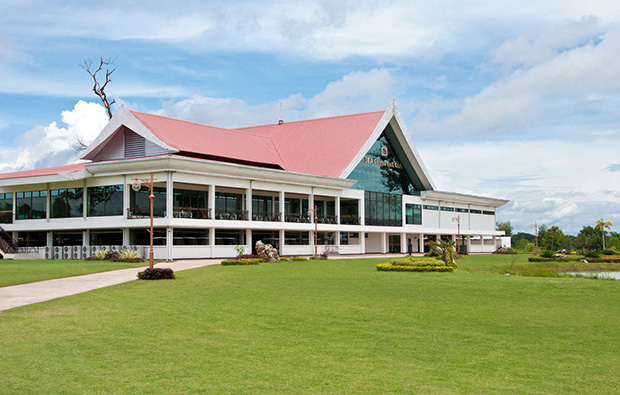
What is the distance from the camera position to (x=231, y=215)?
4381cm

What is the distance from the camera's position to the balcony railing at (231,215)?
4325cm

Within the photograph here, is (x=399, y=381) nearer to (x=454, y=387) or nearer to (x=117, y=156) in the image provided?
(x=454, y=387)

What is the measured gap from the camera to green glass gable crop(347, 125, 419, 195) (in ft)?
186

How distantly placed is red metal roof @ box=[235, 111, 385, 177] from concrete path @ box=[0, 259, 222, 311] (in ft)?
94.0

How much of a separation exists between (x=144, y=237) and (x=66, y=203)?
738 centimetres

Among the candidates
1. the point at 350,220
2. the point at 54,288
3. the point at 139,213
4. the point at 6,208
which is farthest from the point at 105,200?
the point at 54,288

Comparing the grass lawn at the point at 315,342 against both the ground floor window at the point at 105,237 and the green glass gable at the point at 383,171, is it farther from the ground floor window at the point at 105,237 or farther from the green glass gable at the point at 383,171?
the green glass gable at the point at 383,171

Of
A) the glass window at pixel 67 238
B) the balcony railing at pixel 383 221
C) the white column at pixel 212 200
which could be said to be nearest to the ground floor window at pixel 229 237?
the white column at pixel 212 200

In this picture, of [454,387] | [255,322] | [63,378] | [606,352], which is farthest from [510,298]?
[63,378]

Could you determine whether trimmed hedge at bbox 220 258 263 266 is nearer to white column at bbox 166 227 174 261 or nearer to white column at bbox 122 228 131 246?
white column at bbox 166 227 174 261

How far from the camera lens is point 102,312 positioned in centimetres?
1430

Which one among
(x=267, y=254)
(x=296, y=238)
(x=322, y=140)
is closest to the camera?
(x=267, y=254)

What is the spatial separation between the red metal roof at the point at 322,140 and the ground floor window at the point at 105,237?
50.2ft

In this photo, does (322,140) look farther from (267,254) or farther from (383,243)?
(267,254)
